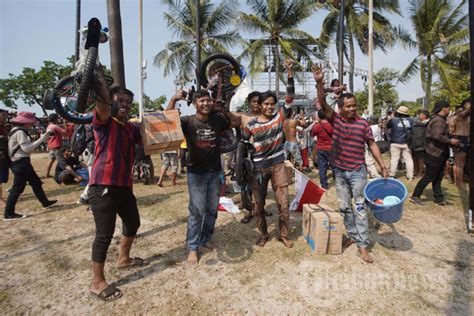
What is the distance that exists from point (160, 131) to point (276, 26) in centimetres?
1950

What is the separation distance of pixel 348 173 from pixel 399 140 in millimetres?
5387

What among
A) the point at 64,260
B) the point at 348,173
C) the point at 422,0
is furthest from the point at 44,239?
the point at 422,0

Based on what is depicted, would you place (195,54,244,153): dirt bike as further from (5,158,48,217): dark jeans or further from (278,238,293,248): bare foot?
(5,158,48,217): dark jeans

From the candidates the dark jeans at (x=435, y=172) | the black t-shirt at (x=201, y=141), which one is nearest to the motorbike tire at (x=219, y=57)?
the black t-shirt at (x=201, y=141)

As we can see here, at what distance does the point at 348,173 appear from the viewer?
3.67 metres

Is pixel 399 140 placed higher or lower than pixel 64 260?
higher

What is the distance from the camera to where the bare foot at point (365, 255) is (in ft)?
11.8

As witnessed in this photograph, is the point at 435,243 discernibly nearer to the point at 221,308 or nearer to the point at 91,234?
the point at 221,308

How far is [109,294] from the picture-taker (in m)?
2.92

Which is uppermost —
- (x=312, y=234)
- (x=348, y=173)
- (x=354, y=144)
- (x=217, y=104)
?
(x=217, y=104)

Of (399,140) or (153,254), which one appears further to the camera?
(399,140)

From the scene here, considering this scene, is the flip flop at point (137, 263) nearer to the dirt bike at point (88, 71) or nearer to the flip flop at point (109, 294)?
the flip flop at point (109, 294)

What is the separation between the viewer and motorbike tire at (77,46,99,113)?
7.45 ft

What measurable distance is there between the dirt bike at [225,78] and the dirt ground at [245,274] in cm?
154
